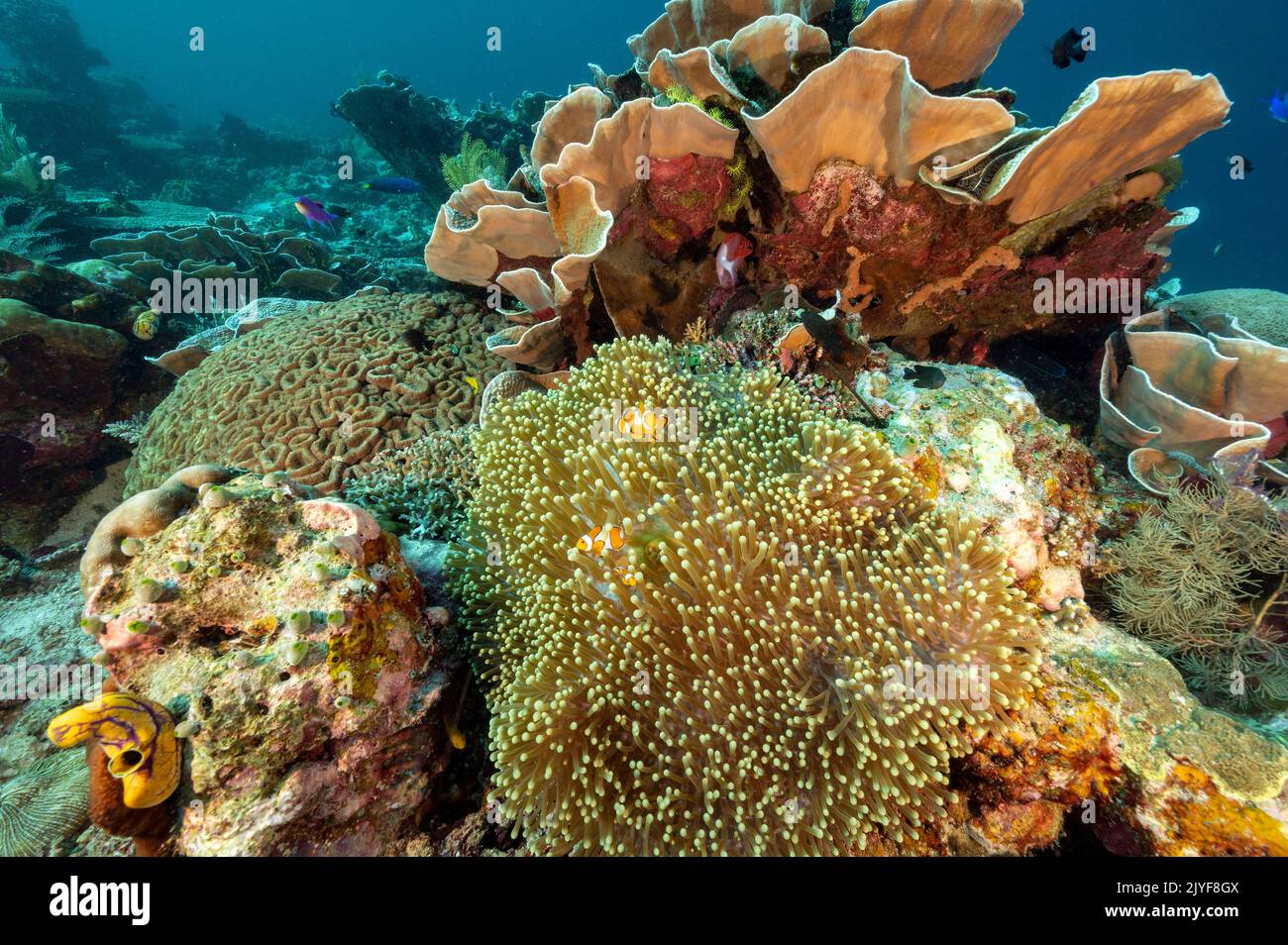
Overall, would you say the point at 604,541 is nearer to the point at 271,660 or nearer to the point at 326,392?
the point at 271,660

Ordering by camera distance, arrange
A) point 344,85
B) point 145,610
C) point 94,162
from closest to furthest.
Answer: point 145,610 → point 94,162 → point 344,85

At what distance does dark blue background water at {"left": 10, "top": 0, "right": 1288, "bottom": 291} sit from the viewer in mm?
56875

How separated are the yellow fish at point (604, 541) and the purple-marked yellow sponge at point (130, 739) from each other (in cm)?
168

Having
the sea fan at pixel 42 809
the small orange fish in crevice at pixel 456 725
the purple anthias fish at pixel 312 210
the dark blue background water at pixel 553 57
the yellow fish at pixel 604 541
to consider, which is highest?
the dark blue background water at pixel 553 57

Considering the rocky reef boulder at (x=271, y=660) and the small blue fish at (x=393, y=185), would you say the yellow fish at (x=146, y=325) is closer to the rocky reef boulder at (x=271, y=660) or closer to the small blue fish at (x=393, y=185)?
the small blue fish at (x=393, y=185)

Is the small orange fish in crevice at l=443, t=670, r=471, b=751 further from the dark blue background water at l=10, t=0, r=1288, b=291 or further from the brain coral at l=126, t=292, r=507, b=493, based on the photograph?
the dark blue background water at l=10, t=0, r=1288, b=291

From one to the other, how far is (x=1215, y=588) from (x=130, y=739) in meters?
4.97

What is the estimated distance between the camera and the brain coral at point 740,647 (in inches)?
84.0

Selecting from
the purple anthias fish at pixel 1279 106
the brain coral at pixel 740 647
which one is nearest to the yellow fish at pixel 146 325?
the brain coral at pixel 740 647
